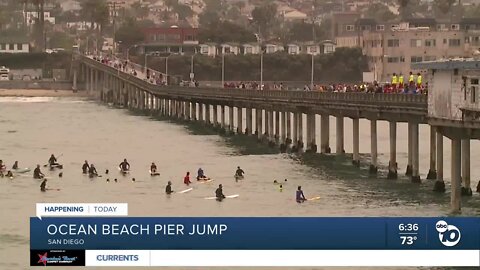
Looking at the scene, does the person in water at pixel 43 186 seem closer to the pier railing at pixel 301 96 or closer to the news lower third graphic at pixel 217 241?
the pier railing at pixel 301 96

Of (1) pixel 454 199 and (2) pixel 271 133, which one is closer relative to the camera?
(1) pixel 454 199

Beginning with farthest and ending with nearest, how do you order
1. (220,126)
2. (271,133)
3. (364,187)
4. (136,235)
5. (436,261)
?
1. (220,126)
2. (271,133)
3. (364,187)
4. (436,261)
5. (136,235)

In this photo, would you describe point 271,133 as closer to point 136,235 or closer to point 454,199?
point 454,199

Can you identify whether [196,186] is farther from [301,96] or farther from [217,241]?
[217,241]

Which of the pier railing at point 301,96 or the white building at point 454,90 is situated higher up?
the white building at point 454,90

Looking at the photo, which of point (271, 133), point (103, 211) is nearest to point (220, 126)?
point (271, 133)

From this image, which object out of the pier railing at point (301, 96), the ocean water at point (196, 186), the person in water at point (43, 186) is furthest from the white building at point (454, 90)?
the person in water at point (43, 186)

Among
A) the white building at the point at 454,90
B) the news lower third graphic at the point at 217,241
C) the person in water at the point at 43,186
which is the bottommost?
the person in water at the point at 43,186

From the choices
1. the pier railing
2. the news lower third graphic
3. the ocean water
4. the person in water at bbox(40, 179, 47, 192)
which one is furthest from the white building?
the news lower third graphic
